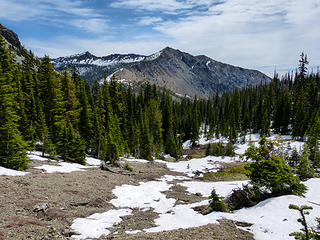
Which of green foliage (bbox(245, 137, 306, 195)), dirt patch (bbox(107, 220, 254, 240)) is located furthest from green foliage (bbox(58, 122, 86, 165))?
green foliage (bbox(245, 137, 306, 195))

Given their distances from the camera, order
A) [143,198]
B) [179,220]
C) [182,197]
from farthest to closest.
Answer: [182,197]
[143,198]
[179,220]

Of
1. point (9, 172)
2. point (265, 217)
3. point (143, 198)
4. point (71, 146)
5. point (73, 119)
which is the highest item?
point (73, 119)

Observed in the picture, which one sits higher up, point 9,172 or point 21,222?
point 21,222

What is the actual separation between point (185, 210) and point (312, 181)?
1106cm

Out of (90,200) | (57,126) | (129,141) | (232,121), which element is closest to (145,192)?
(90,200)

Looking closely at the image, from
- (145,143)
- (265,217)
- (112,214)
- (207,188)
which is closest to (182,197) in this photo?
(207,188)

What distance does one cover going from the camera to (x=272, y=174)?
13.2 meters

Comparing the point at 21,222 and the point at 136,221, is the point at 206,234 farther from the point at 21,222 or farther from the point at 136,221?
the point at 21,222

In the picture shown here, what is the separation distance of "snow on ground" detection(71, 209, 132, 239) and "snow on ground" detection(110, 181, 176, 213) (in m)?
2.74

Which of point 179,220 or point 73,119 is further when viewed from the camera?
point 73,119

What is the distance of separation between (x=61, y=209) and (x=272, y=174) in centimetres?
1487

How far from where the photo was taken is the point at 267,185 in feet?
45.0

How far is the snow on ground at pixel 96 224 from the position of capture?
10.9 metres

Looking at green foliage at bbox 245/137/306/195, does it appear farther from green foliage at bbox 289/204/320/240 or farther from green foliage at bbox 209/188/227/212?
green foliage at bbox 289/204/320/240
